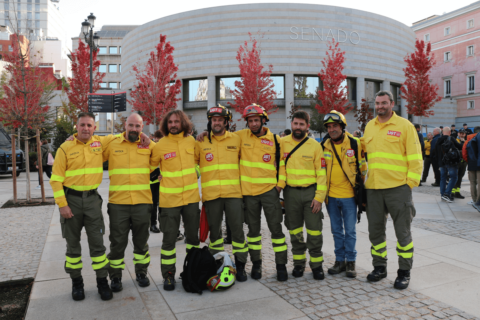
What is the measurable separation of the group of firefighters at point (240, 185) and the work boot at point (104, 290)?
1 centimetres

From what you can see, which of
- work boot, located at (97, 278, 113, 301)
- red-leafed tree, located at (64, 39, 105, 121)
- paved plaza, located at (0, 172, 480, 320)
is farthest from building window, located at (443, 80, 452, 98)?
work boot, located at (97, 278, 113, 301)

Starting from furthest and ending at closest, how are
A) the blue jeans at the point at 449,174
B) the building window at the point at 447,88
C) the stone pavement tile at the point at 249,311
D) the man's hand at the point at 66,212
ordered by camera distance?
the building window at the point at 447,88 → the blue jeans at the point at 449,174 → the man's hand at the point at 66,212 → the stone pavement tile at the point at 249,311

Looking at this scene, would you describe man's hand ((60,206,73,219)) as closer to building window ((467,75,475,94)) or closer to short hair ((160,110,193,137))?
short hair ((160,110,193,137))

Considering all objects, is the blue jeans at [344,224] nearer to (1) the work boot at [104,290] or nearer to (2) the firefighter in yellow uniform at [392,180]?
(2) the firefighter in yellow uniform at [392,180]

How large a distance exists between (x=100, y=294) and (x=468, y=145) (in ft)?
30.6

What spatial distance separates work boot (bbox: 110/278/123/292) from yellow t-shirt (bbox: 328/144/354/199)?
2.84m

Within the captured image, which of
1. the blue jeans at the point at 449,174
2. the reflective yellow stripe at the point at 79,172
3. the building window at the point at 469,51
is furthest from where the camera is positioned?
the building window at the point at 469,51

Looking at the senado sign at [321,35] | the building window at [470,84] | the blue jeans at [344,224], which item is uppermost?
the senado sign at [321,35]

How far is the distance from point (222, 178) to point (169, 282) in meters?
1.40

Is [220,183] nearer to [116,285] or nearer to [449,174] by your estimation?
[116,285]

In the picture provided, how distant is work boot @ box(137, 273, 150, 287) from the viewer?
4.53m

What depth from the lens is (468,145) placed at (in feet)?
31.3

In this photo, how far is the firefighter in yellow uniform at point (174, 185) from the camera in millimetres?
4516

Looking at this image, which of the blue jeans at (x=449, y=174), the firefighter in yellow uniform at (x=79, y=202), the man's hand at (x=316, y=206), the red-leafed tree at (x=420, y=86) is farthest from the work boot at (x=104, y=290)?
the red-leafed tree at (x=420, y=86)
